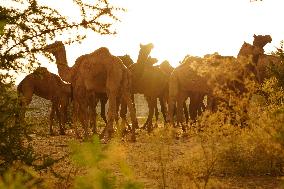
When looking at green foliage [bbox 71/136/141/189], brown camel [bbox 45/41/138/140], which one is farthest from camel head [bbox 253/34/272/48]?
green foliage [bbox 71/136/141/189]

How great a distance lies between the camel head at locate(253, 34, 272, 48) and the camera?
14984 mm

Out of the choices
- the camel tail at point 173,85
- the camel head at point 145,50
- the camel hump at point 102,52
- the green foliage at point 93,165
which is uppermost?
the camel head at point 145,50

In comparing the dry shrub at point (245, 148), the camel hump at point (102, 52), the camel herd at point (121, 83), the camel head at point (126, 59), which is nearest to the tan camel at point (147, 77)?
the camel herd at point (121, 83)

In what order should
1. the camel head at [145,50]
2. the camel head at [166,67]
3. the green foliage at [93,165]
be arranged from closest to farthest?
1. the green foliage at [93,165]
2. the camel head at [145,50]
3. the camel head at [166,67]

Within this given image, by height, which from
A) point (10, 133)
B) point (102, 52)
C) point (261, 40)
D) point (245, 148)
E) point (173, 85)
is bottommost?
point (245, 148)

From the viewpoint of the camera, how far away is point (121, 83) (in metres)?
12.5

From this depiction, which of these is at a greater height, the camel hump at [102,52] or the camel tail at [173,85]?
the camel hump at [102,52]

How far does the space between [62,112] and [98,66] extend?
635 centimetres

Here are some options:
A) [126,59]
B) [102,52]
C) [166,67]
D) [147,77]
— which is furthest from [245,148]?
[166,67]

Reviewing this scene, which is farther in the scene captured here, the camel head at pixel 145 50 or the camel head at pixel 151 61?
the camel head at pixel 151 61

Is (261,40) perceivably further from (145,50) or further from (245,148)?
(245,148)

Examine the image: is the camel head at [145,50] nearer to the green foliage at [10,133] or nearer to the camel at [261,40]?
the camel at [261,40]

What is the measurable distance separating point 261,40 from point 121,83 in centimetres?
529

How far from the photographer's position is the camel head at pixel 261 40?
15.0m
